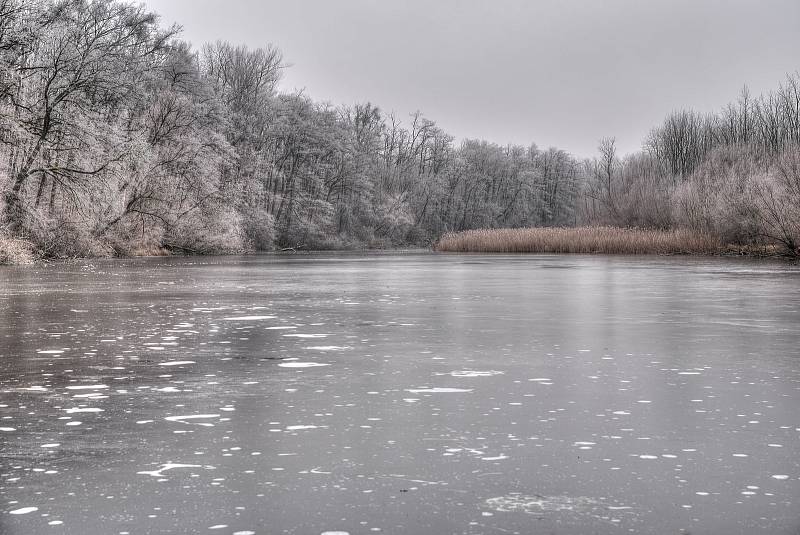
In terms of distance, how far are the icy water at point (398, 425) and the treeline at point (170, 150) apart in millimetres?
21472

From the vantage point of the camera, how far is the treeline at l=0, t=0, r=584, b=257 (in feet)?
105

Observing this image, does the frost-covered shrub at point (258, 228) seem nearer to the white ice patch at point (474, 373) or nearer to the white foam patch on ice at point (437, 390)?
the white ice patch at point (474, 373)

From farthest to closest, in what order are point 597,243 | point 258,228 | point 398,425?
point 258,228
point 597,243
point 398,425

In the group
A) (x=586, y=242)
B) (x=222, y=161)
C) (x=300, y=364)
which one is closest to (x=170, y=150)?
(x=222, y=161)

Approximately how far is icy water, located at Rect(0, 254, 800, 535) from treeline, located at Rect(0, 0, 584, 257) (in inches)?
845

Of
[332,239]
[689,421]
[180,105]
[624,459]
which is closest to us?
[624,459]

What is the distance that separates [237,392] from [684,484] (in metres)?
3.47

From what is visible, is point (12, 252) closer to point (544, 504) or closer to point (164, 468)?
point (164, 468)

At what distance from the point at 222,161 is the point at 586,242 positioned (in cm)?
2049

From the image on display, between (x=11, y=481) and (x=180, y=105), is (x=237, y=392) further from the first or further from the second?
(x=180, y=105)

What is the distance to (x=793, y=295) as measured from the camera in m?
16.9

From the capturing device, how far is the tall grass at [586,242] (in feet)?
149

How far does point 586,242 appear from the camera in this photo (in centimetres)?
4909

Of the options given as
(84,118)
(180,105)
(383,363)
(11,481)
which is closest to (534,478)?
(11,481)
